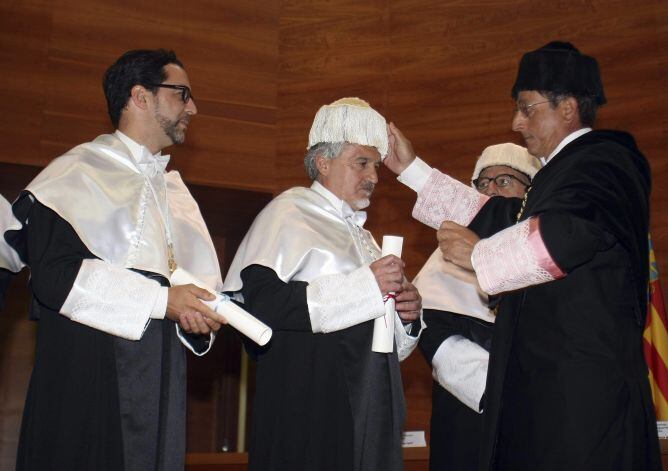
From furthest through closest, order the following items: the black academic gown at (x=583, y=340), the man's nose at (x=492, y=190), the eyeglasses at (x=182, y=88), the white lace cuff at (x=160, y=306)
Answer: the man's nose at (x=492, y=190) → the eyeglasses at (x=182, y=88) → the white lace cuff at (x=160, y=306) → the black academic gown at (x=583, y=340)

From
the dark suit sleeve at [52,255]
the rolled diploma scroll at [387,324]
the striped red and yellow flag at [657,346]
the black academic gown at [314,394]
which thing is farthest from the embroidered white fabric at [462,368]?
the striped red and yellow flag at [657,346]

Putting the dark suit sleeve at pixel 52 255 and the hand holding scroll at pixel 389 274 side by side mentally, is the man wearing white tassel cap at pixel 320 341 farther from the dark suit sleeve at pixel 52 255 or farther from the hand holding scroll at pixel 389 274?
the dark suit sleeve at pixel 52 255

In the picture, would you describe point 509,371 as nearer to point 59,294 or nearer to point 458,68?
point 59,294

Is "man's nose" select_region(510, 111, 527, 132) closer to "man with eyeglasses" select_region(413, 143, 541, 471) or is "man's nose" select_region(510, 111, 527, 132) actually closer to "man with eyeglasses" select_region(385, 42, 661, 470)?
"man with eyeglasses" select_region(385, 42, 661, 470)

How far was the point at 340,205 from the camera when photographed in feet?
11.9

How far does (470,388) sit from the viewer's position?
3.50 metres

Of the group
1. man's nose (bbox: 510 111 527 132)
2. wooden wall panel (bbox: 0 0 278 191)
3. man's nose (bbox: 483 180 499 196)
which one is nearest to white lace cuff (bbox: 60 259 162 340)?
man's nose (bbox: 510 111 527 132)

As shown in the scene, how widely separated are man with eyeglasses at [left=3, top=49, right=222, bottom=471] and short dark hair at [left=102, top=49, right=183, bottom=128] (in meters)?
0.17

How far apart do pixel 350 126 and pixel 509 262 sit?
44.5 inches

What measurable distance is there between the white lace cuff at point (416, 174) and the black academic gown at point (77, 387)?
1.45 m

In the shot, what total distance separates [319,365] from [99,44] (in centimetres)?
360

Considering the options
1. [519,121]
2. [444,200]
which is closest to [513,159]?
[444,200]

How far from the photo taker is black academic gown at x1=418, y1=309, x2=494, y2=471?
12.2ft

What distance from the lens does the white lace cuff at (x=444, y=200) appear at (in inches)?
157
